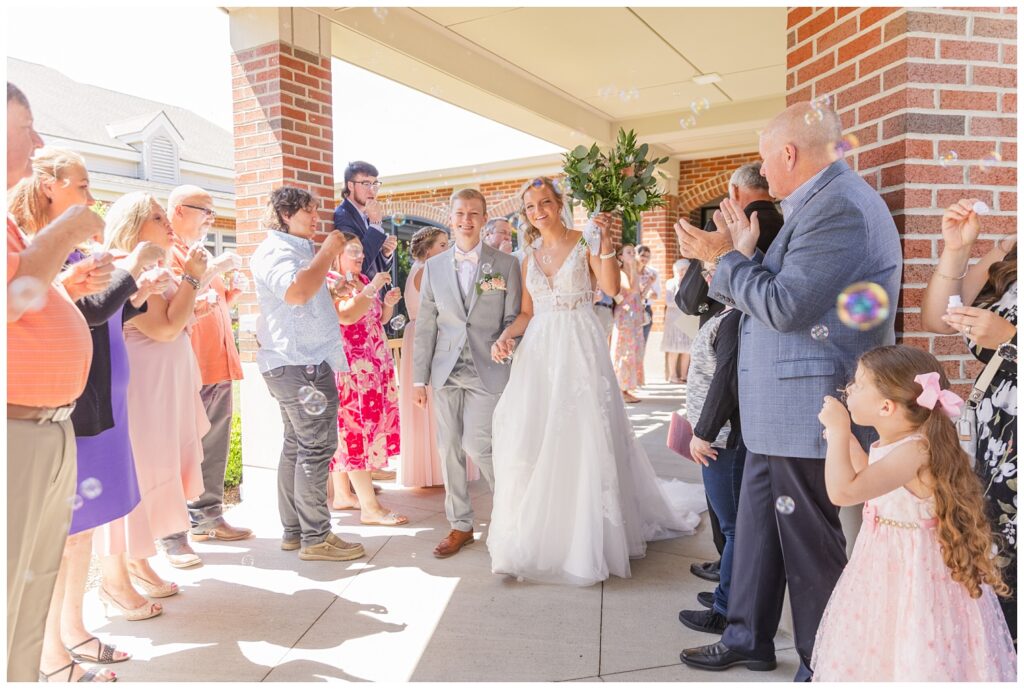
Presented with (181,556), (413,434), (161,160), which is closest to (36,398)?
(181,556)

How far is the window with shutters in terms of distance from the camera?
16.7m

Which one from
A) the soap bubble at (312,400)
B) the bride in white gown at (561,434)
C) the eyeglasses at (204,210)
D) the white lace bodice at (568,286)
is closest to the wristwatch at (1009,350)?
the bride in white gown at (561,434)

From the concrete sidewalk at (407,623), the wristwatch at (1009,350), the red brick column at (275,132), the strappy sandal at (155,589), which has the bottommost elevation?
the concrete sidewalk at (407,623)

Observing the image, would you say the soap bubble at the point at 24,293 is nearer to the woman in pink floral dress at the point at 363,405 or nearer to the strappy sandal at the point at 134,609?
the strappy sandal at the point at 134,609

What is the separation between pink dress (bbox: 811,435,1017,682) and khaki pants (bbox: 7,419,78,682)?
7.84 feet

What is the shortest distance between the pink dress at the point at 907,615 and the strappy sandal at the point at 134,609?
113 inches

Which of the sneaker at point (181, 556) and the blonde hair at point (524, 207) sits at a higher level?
the blonde hair at point (524, 207)

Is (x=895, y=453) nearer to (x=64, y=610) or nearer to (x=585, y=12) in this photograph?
(x=64, y=610)

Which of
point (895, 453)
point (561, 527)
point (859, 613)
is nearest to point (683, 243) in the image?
point (895, 453)

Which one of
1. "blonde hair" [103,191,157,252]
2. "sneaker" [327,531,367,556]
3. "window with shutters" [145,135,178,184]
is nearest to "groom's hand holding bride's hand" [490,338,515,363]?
"sneaker" [327,531,367,556]

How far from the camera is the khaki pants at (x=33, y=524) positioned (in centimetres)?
181

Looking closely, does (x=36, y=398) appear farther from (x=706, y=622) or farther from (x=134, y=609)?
(x=706, y=622)

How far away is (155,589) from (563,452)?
2159 millimetres

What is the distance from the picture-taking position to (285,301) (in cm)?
366
